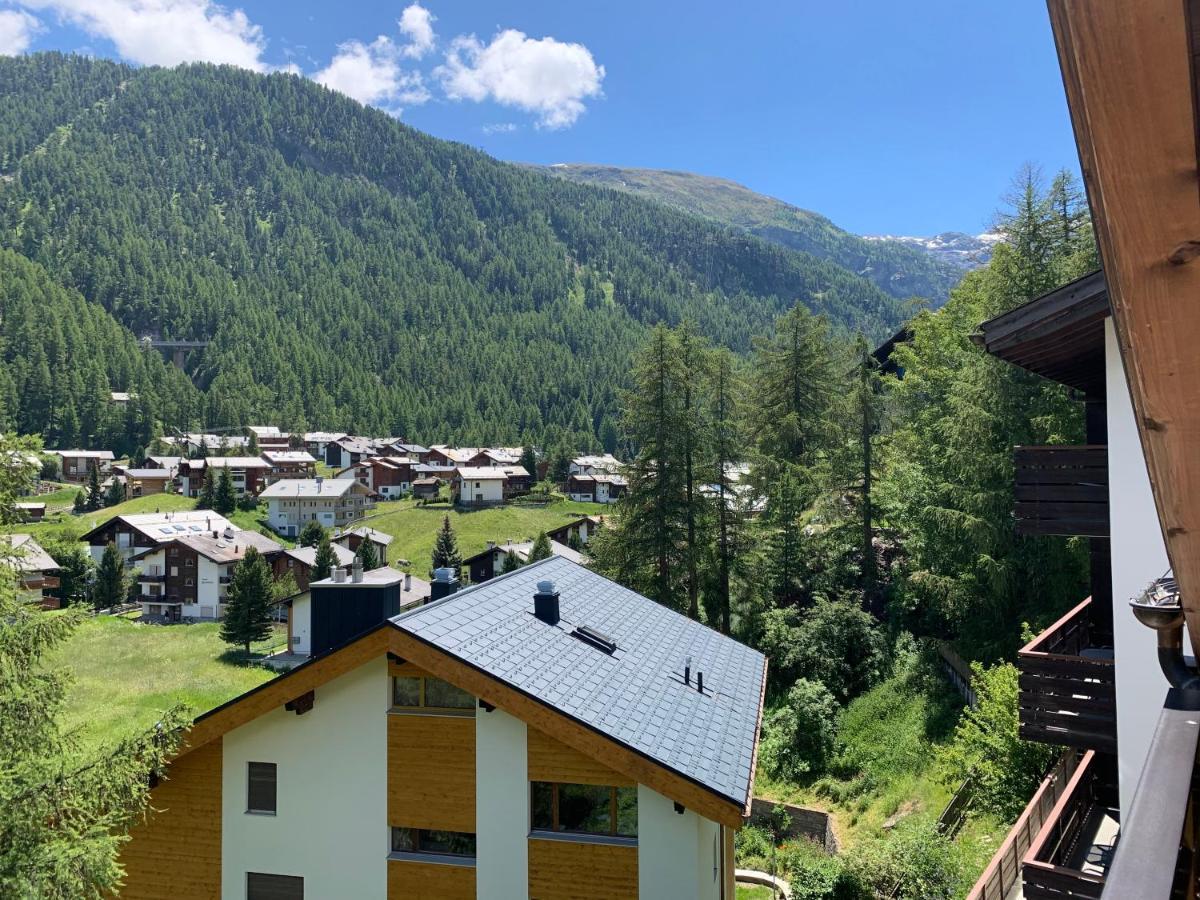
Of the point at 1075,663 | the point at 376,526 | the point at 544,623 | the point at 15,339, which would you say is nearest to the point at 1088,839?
→ the point at 1075,663

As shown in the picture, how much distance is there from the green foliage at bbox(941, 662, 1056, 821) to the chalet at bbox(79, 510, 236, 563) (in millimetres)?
73089

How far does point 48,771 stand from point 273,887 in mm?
3856

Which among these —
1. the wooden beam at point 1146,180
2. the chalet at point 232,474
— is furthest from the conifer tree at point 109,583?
the wooden beam at point 1146,180

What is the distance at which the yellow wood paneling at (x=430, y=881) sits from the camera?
1213cm

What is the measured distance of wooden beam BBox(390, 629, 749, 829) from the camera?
1092cm

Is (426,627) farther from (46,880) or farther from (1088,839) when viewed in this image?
(1088,839)

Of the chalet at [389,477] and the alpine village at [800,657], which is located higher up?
the alpine village at [800,657]

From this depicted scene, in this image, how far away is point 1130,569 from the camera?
8.76 metres

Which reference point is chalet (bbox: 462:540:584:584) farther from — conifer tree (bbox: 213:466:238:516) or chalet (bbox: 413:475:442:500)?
conifer tree (bbox: 213:466:238:516)

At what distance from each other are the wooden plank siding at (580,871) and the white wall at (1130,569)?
6.32 metres

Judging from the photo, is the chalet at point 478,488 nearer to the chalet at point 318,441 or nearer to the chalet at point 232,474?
the chalet at point 232,474

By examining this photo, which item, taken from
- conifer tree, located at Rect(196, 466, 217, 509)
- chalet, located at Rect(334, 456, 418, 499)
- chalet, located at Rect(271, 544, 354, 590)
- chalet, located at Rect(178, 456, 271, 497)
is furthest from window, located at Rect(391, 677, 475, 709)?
chalet, located at Rect(334, 456, 418, 499)

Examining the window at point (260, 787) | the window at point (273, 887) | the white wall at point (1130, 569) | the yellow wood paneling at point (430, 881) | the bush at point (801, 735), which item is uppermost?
the white wall at point (1130, 569)

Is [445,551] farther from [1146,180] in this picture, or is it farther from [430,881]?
[1146,180]
